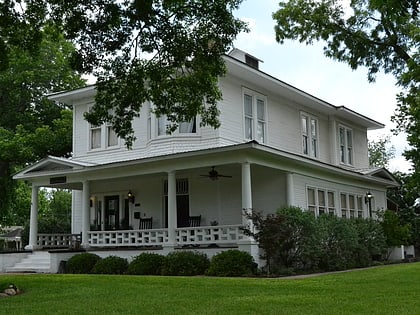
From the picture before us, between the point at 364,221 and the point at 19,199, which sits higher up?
the point at 19,199

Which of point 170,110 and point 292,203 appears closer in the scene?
point 170,110

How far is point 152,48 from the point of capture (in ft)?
43.7

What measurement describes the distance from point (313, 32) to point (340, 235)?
911 cm

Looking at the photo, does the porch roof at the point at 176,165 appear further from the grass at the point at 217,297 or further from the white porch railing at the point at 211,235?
the grass at the point at 217,297

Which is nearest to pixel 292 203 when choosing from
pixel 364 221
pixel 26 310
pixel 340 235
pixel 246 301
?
pixel 340 235

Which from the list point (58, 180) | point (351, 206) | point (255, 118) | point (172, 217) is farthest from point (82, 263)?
point (351, 206)

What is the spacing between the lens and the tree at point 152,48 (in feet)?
41.1

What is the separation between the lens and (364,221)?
20.5 meters

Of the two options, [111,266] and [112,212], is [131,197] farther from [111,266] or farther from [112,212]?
[111,266]

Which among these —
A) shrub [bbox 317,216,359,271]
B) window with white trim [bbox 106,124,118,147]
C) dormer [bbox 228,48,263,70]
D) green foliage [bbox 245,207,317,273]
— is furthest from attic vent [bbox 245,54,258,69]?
green foliage [bbox 245,207,317,273]

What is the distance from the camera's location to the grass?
8.24 m

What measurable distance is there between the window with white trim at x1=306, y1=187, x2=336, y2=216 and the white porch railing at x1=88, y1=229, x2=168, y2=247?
5630 millimetres

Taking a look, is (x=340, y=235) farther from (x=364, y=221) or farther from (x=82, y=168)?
(x=82, y=168)

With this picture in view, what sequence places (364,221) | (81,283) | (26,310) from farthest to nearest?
(364,221) → (81,283) → (26,310)
